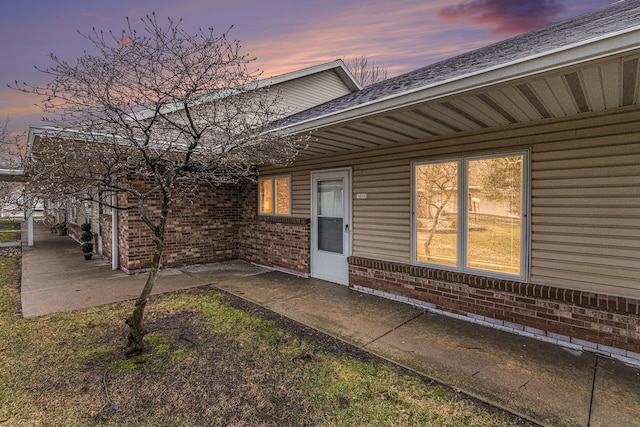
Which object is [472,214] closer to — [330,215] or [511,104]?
[511,104]

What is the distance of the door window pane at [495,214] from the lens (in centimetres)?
395

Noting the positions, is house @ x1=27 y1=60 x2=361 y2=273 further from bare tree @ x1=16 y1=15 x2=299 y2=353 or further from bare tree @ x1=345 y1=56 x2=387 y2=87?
bare tree @ x1=345 y1=56 x2=387 y2=87

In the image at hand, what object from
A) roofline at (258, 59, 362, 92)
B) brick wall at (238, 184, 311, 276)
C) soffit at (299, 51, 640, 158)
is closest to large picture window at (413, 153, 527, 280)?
soffit at (299, 51, 640, 158)

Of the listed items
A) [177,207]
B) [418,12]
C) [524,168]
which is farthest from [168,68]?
[418,12]

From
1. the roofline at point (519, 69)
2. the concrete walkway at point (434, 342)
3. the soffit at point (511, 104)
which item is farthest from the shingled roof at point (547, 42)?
the concrete walkway at point (434, 342)

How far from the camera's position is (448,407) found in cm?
249

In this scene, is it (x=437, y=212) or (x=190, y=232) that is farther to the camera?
(x=190, y=232)

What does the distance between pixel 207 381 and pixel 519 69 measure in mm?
3692

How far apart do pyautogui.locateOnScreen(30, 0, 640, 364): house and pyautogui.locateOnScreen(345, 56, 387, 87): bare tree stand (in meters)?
17.9

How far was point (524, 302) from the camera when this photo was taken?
3.85 m

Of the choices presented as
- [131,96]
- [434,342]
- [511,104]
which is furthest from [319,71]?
[434,342]

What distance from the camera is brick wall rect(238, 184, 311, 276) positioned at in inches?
270

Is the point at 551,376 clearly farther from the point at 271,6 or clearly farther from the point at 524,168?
the point at 271,6

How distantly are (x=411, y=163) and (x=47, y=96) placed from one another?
457 cm
